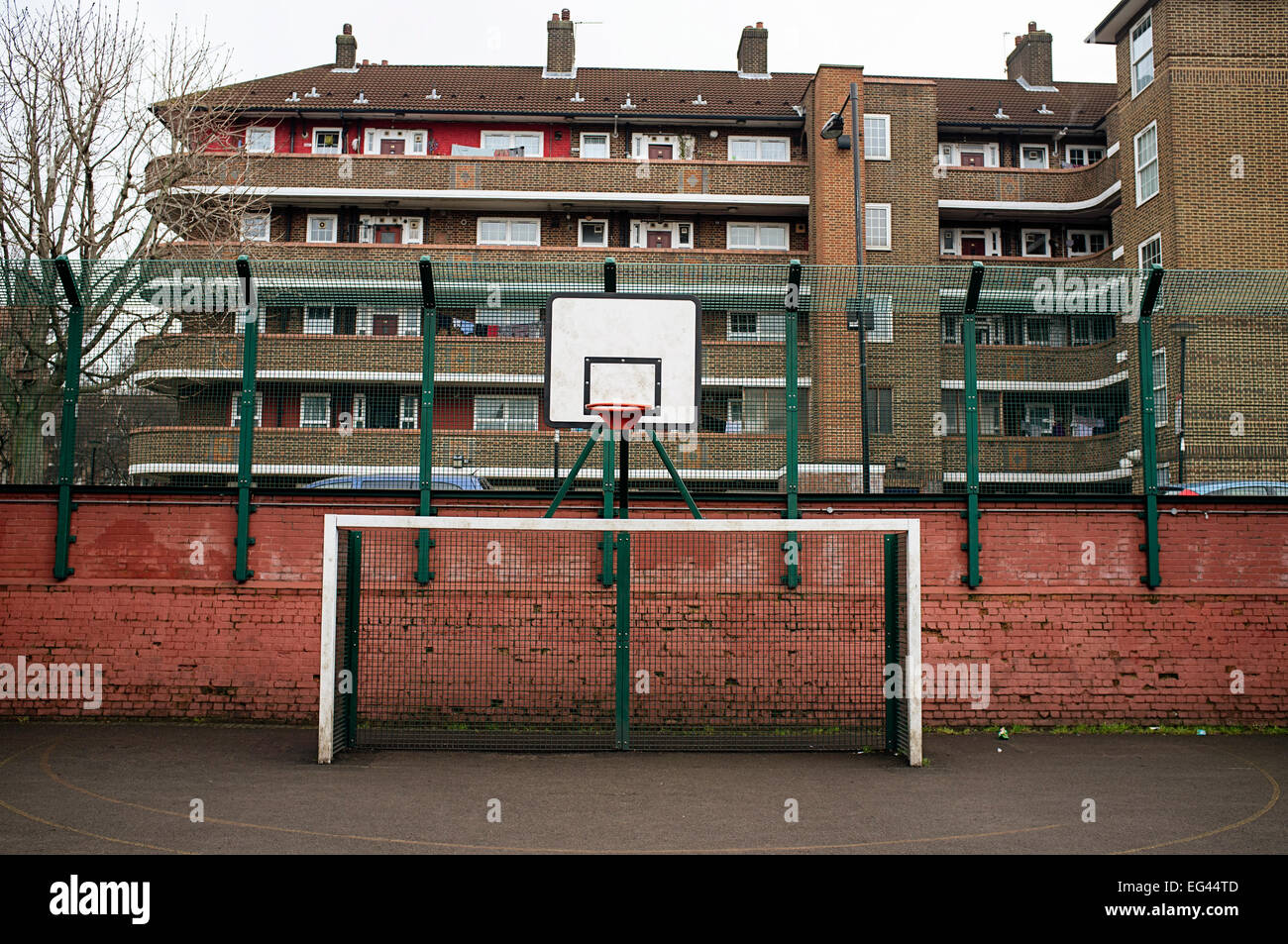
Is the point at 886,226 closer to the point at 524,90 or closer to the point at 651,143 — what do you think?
the point at 651,143

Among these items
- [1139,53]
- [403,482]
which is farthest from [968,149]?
[403,482]

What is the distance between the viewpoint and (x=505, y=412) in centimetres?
1103

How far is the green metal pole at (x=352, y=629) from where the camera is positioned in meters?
9.71

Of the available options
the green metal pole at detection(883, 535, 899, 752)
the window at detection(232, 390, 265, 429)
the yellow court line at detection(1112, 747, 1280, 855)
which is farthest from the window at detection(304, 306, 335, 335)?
the yellow court line at detection(1112, 747, 1280, 855)

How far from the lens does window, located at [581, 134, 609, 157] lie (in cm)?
4025

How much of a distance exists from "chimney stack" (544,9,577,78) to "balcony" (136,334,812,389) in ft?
116

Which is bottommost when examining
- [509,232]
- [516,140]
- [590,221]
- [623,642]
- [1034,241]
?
[623,642]

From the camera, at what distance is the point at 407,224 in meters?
38.0

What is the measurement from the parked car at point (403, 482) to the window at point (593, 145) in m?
31.3

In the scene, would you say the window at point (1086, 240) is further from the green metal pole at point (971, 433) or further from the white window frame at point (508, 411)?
the white window frame at point (508, 411)

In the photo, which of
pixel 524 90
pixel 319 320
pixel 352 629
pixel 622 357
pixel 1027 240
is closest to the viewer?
pixel 352 629

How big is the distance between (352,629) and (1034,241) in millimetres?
36060

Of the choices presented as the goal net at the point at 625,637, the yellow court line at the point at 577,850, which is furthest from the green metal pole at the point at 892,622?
the yellow court line at the point at 577,850
